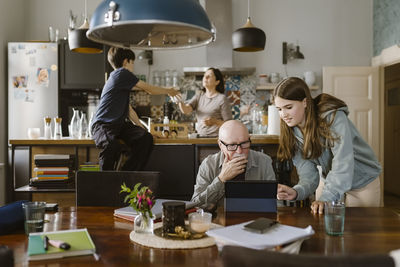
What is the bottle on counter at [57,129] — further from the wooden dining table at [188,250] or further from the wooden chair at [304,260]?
the wooden chair at [304,260]

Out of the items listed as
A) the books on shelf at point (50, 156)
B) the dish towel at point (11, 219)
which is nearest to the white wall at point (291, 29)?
the books on shelf at point (50, 156)

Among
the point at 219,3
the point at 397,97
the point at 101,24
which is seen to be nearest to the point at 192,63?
the point at 219,3

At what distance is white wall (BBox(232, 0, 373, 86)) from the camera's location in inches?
251

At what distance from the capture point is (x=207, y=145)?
13.1 feet

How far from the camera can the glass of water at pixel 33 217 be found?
1.46 m

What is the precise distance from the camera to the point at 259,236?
48.1 inches

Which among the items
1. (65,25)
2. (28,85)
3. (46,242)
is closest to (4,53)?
(28,85)

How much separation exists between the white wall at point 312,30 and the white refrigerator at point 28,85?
2.81 meters

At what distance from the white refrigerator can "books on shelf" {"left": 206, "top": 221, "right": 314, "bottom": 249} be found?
191 inches

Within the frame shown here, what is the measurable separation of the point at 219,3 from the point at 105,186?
A: 184 inches

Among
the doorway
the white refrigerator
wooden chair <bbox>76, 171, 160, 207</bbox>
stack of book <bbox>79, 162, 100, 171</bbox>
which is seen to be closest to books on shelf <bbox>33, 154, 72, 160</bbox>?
stack of book <bbox>79, 162, 100, 171</bbox>

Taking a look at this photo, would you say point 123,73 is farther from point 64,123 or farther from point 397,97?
point 397,97

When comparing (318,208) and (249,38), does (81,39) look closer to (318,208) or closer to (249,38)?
(249,38)

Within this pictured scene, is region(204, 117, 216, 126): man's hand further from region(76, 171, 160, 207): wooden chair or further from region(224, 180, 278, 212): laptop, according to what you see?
region(224, 180, 278, 212): laptop
